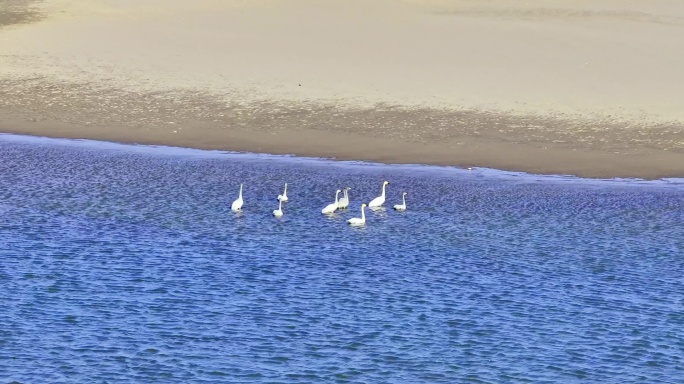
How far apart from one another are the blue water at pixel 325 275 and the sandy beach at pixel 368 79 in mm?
1832

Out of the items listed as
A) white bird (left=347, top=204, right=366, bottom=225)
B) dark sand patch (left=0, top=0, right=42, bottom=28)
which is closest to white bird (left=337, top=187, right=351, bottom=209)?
white bird (left=347, top=204, right=366, bottom=225)

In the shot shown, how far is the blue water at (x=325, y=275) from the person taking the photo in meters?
15.3

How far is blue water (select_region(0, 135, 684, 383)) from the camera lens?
50.2 ft

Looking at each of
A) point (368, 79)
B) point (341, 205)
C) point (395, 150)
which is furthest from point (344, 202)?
point (368, 79)

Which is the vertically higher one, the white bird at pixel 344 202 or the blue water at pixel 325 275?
the white bird at pixel 344 202

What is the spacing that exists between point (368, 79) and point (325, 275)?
15.3 metres

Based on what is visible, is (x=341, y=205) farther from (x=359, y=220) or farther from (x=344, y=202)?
(x=359, y=220)

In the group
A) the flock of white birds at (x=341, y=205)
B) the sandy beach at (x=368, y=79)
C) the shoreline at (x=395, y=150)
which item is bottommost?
the flock of white birds at (x=341, y=205)

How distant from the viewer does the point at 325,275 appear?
63.0 ft

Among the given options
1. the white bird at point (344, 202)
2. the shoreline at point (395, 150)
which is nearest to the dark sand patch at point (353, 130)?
the shoreline at point (395, 150)

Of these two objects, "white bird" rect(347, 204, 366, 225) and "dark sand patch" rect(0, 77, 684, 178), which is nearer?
"white bird" rect(347, 204, 366, 225)

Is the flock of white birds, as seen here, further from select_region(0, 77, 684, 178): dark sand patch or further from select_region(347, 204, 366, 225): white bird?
select_region(0, 77, 684, 178): dark sand patch

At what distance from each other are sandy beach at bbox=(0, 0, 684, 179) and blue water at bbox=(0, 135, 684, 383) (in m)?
1.83

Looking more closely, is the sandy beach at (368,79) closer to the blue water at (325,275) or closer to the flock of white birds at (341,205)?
the blue water at (325,275)
